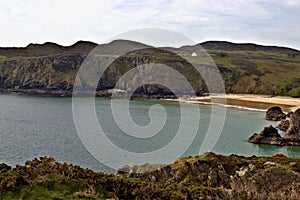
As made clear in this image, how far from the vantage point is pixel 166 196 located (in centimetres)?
1628

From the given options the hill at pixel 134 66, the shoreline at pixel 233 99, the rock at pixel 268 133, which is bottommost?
the rock at pixel 268 133

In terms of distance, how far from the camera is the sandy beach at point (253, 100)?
4569 inches

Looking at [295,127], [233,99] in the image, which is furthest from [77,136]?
[233,99]

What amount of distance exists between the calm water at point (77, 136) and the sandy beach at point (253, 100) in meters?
17.5

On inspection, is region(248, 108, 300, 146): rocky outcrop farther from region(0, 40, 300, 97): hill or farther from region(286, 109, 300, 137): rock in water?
region(0, 40, 300, 97): hill

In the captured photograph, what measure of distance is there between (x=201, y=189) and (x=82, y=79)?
476ft

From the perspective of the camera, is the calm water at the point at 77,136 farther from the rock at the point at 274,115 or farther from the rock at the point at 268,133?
the rock at the point at 268,133

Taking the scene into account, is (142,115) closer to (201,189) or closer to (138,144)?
(138,144)

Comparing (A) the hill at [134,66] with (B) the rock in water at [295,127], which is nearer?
(B) the rock in water at [295,127]

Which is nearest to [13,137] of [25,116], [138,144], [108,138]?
[108,138]

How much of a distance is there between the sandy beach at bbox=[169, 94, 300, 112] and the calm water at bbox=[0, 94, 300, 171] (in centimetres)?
1750

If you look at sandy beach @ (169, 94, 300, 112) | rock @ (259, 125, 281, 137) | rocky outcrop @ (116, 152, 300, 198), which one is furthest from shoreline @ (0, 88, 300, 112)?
rocky outcrop @ (116, 152, 300, 198)

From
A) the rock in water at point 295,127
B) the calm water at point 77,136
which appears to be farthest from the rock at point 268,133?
the calm water at point 77,136

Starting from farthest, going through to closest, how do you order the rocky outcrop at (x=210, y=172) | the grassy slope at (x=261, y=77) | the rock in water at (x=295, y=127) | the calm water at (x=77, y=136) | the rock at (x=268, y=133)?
1. the grassy slope at (x=261, y=77)
2. the rock in water at (x=295, y=127)
3. the rock at (x=268, y=133)
4. the calm water at (x=77, y=136)
5. the rocky outcrop at (x=210, y=172)
